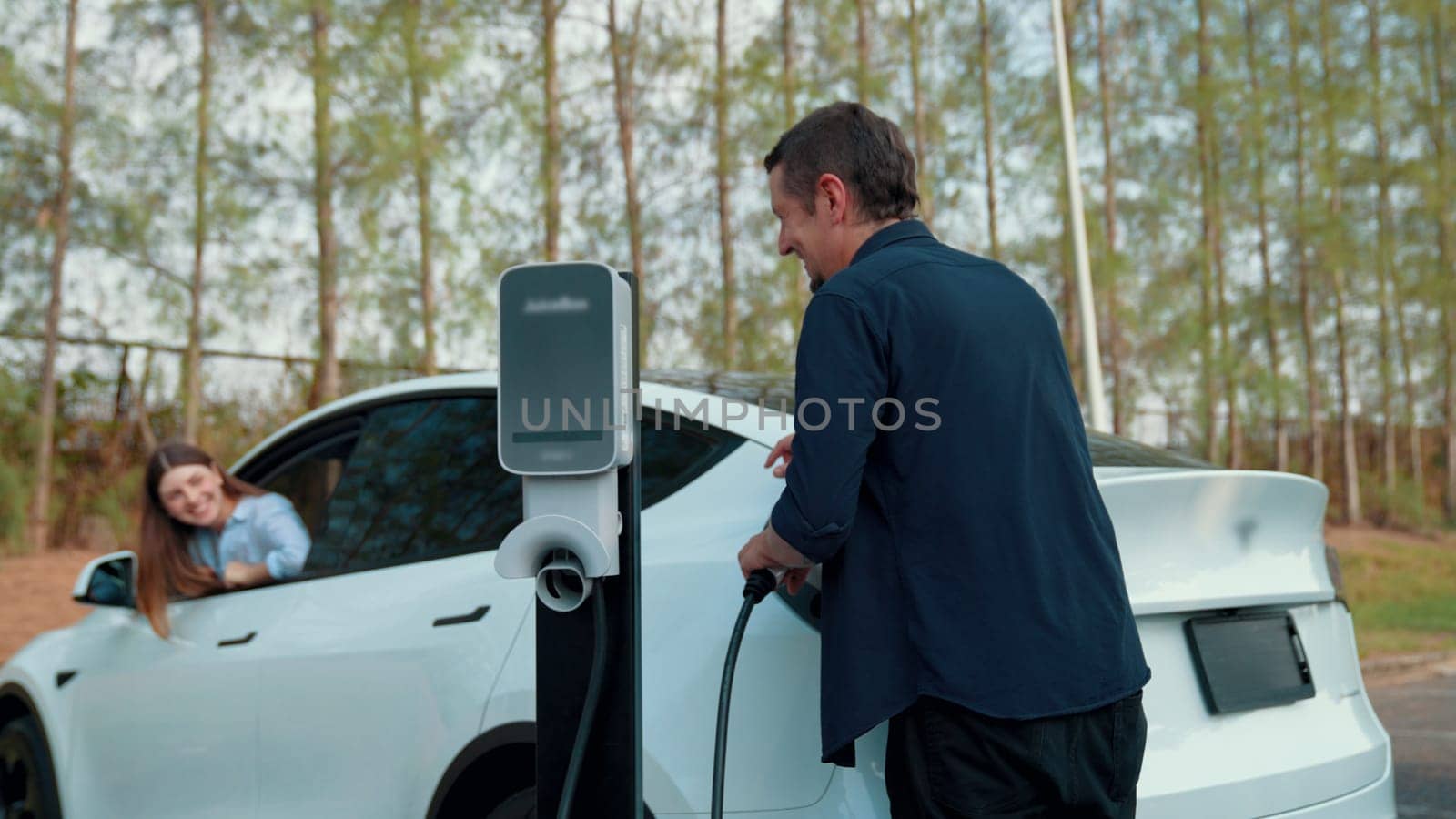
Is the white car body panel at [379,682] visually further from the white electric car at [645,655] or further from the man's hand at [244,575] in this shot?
the man's hand at [244,575]

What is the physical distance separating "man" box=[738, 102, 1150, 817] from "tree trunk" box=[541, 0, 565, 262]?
11509mm

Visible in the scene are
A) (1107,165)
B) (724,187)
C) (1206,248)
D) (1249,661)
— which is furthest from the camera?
(1206,248)

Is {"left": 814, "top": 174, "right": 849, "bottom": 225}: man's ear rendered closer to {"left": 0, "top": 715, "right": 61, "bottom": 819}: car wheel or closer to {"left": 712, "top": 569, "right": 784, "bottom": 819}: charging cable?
{"left": 712, "top": 569, "right": 784, "bottom": 819}: charging cable

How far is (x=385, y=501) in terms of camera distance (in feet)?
10.7

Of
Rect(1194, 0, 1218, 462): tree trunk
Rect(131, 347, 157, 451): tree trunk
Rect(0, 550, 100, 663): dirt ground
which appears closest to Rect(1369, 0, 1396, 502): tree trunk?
Rect(1194, 0, 1218, 462): tree trunk

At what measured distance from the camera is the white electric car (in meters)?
2.19

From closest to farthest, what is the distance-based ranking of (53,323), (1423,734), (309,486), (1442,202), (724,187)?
(309,486), (1423,734), (53,323), (724,187), (1442,202)

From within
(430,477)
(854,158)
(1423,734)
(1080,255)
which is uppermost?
(1080,255)

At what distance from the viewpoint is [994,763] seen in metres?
1.82

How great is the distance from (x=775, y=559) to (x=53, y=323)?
1139 cm

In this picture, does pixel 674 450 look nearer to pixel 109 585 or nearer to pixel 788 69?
pixel 109 585

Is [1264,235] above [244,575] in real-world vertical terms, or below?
above

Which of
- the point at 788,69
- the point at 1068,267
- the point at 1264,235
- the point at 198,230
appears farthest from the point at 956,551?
the point at 1264,235

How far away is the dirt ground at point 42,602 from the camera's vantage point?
9.24 meters
